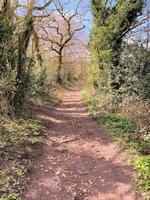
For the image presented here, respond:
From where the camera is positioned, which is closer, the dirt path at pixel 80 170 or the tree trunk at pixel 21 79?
the dirt path at pixel 80 170

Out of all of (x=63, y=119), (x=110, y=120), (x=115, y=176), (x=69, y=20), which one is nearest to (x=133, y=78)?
(x=110, y=120)

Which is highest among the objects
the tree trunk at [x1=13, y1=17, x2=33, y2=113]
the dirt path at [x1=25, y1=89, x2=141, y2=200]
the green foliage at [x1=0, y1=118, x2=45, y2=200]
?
the tree trunk at [x1=13, y1=17, x2=33, y2=113]

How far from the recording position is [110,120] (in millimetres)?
13438

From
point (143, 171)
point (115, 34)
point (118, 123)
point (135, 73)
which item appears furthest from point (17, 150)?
point (115, 34)

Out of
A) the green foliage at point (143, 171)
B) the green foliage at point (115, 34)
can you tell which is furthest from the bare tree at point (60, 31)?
the green foliage at point (143, 171)

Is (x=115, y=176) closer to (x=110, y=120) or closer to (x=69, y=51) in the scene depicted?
(x=110, y=120)

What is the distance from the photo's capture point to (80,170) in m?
8.32

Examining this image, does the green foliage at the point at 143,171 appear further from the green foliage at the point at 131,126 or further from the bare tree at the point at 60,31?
the bare tree at the point at 60,31

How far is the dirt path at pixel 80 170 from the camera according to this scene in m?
7.07

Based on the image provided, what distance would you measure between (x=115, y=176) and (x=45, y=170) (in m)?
1.60

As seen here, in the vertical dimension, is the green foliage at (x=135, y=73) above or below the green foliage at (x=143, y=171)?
above

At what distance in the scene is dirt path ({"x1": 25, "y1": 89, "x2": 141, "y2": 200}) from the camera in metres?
7.07

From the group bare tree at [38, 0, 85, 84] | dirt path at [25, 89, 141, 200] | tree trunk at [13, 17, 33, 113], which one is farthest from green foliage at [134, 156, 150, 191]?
bare tree at [38, 0, 85, 84]

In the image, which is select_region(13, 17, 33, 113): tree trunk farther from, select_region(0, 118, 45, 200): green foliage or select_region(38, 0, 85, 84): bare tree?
select_region(38, 0, 85, 84): bare tree
